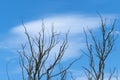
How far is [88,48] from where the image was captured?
12672mm

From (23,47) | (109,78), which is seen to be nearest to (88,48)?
(109,78)

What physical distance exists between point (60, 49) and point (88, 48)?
4.39 m

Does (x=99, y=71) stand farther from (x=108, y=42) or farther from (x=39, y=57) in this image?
(x=39, y=57)

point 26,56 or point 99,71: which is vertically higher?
point 26,56

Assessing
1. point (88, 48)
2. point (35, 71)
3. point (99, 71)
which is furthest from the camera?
point (88, 48)

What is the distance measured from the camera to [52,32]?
879cm

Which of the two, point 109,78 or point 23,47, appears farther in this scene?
point 109,78

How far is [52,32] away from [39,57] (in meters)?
0.83

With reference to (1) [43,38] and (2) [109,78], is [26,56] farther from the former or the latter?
(2) [109,78]

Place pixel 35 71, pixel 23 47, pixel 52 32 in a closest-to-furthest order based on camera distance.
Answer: pixel 35 71 < pixel 52 32 < pixel 23 47

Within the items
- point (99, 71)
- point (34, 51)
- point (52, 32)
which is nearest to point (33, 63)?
point (34, 51)

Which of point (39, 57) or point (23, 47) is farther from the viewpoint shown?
point (23, 47)

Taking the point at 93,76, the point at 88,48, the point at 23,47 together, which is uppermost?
the point at 23,47

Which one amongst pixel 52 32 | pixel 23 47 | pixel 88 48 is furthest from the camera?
pixel 88 48
